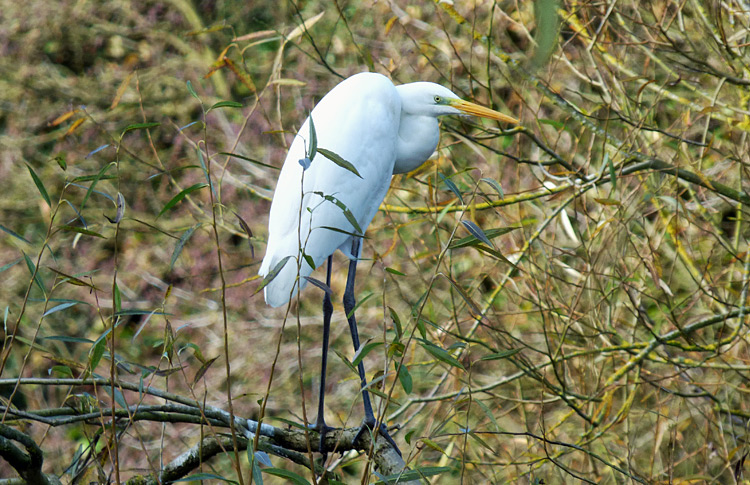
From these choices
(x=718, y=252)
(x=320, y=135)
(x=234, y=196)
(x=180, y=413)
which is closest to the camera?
(x=180, y=413)

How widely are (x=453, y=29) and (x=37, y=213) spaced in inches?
117

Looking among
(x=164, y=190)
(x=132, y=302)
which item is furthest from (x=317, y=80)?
(x=132, y=302)

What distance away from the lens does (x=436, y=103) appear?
66.7 inches

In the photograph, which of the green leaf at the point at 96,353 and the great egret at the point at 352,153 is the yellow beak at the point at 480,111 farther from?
the green leaf at the point at 96,353

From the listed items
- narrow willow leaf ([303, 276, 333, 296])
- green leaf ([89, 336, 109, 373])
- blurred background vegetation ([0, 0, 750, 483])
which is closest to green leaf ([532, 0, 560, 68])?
narrow willow leaf ([303, 276, 333, 296])

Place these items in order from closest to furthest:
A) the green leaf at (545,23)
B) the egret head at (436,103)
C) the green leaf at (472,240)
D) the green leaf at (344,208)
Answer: the green leaf at (545,23) → the green leaf at (344,208) → the green leaf at (472,240) → the egret head at (436,103)

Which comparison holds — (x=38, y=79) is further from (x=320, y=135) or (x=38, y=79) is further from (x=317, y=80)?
(x=320, y=135)

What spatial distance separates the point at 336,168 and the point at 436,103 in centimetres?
28

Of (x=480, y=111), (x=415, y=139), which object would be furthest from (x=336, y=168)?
(x=480, y=111)

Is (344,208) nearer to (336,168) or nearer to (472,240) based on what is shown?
(472,240)

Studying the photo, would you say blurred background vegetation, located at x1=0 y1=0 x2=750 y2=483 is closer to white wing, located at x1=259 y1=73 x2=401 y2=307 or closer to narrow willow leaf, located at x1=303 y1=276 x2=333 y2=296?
white wing, located at x1=259 y1=73 x2=401 y2=307

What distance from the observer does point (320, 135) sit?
167cm

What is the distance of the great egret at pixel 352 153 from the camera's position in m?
1.66

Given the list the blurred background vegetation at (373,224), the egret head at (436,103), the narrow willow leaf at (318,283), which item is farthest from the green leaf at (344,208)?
the blurred background vegetation at (373,224)
